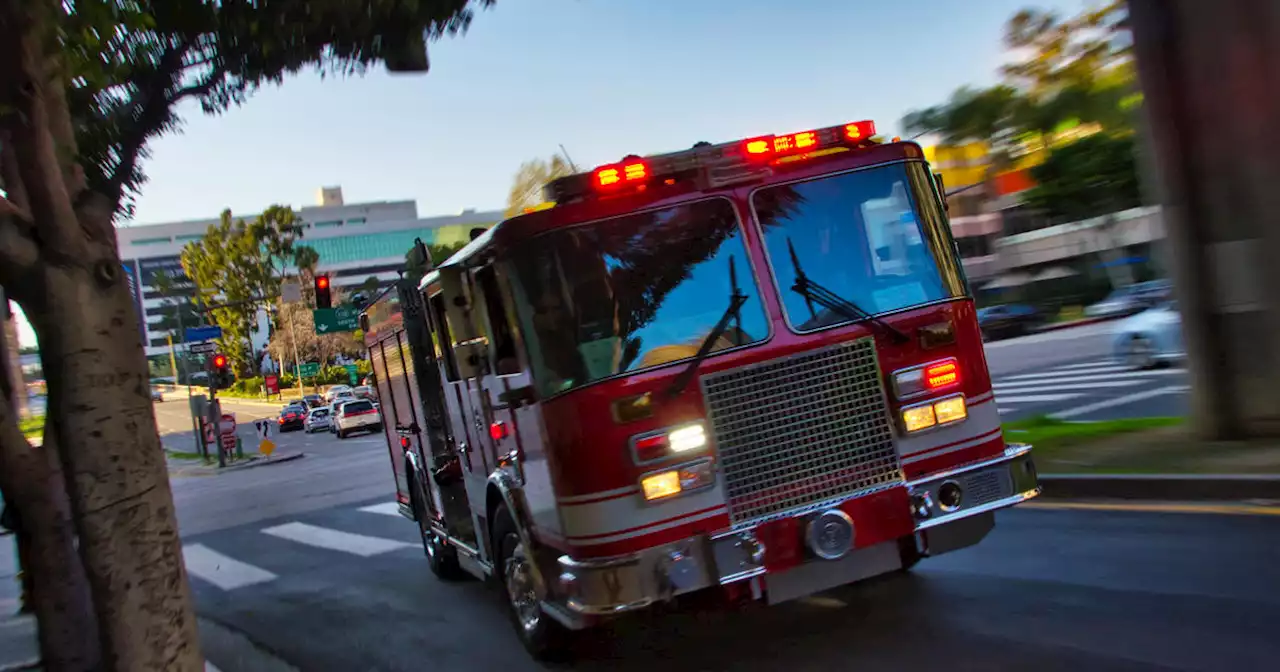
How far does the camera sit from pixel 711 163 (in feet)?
18.0

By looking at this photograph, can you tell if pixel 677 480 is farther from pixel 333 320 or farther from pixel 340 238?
pixel 340 238

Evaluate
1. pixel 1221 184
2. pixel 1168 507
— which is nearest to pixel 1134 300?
pixel 1221 184

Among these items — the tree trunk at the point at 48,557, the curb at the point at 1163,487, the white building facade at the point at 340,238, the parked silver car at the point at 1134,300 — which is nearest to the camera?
the tree trunk at the point at 48,557

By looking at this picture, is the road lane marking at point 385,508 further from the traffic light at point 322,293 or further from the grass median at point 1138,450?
the traffic light at point 322,293

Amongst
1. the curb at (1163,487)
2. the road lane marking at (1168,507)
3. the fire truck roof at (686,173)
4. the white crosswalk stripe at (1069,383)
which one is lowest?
the white crosswalk stripe at (1069,383)

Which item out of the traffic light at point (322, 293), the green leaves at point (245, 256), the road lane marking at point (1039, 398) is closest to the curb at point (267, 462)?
the traffic light at point (322, 293)

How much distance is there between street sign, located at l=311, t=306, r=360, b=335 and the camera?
36.3m

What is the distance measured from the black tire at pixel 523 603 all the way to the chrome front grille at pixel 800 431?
145 centimetres

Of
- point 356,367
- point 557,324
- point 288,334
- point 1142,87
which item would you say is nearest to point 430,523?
point 557,324

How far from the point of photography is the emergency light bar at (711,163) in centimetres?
532

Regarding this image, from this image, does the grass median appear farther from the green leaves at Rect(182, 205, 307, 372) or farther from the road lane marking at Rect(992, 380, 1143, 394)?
the green leaves at Rect(182, 205, 307, 372)

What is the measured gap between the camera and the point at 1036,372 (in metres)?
21.2

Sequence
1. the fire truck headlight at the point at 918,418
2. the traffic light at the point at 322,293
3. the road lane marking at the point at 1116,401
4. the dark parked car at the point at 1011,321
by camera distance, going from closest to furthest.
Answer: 1. the fire truck headlight at the point at 918,418
2. the road lane marking at the point at 1116,401
3. the traffic light at the point at 322,293
4. the dark parked car at the point at 1011,321

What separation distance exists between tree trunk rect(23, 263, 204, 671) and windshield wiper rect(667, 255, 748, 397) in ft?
7.88
